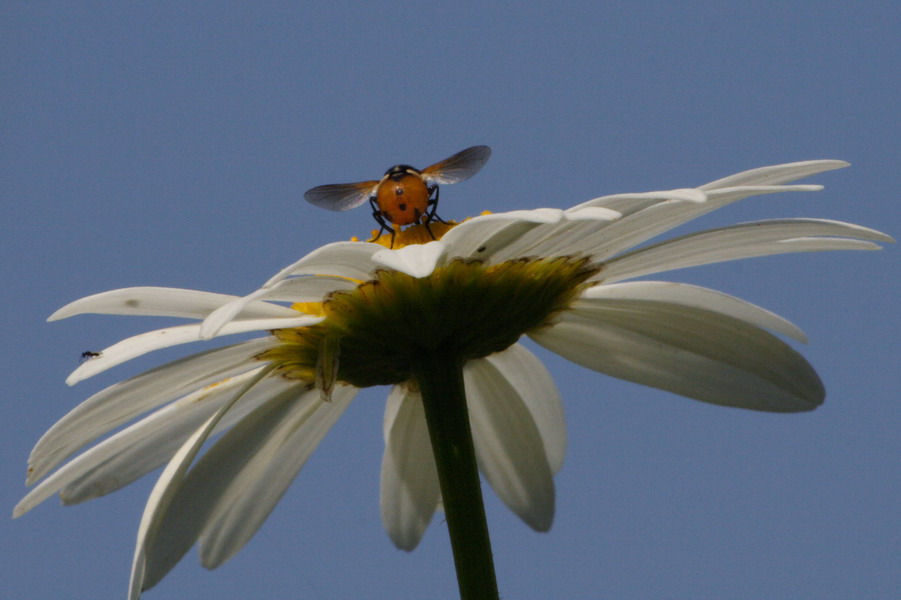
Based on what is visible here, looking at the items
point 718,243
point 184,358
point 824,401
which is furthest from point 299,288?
point 824,401

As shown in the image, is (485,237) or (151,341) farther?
(485,237)

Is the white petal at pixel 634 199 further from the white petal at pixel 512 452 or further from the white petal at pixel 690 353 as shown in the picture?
the white petal at pixel 512 452

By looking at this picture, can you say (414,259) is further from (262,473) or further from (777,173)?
(262,473)

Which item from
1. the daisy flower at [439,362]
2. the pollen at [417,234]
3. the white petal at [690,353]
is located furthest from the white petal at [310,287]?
the white petal at [690,353]

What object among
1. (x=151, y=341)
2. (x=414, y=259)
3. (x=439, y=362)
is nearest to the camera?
(x=414, y=259)

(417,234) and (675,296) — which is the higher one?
(417,234)

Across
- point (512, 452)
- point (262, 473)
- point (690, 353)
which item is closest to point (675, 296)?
point (690, 353)

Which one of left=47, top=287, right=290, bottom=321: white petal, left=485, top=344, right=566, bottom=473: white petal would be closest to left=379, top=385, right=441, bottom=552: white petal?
left=485, top=344, right=566, bottom=473: white petal
